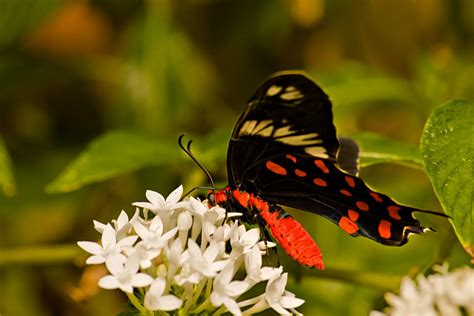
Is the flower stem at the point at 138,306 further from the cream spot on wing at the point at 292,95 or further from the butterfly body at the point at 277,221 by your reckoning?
the cream spot on wing at the point at 292,95

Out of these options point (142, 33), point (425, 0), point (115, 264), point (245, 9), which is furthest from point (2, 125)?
point (115, 264)

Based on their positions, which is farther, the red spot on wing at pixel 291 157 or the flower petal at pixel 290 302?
the red spot on wing at pixel 291 157

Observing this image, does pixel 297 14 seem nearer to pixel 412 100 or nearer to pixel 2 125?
pixel 412 100

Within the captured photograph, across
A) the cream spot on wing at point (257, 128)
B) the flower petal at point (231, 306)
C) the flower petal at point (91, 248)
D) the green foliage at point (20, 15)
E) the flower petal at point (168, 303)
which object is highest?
the green foliage at point (20, 15)

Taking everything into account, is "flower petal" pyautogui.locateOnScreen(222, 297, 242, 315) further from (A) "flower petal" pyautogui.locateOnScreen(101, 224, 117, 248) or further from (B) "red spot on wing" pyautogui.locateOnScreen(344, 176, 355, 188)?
(B) "red spot on wing" pyautogui.locateOnScreen(344, 176, 355, 188)

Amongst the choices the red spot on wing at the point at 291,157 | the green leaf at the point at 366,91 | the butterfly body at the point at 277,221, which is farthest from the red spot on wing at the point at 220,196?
the green leaf at the point at 366,91

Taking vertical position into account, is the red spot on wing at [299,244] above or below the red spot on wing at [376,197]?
below

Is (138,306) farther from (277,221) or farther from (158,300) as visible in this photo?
(277,221)
